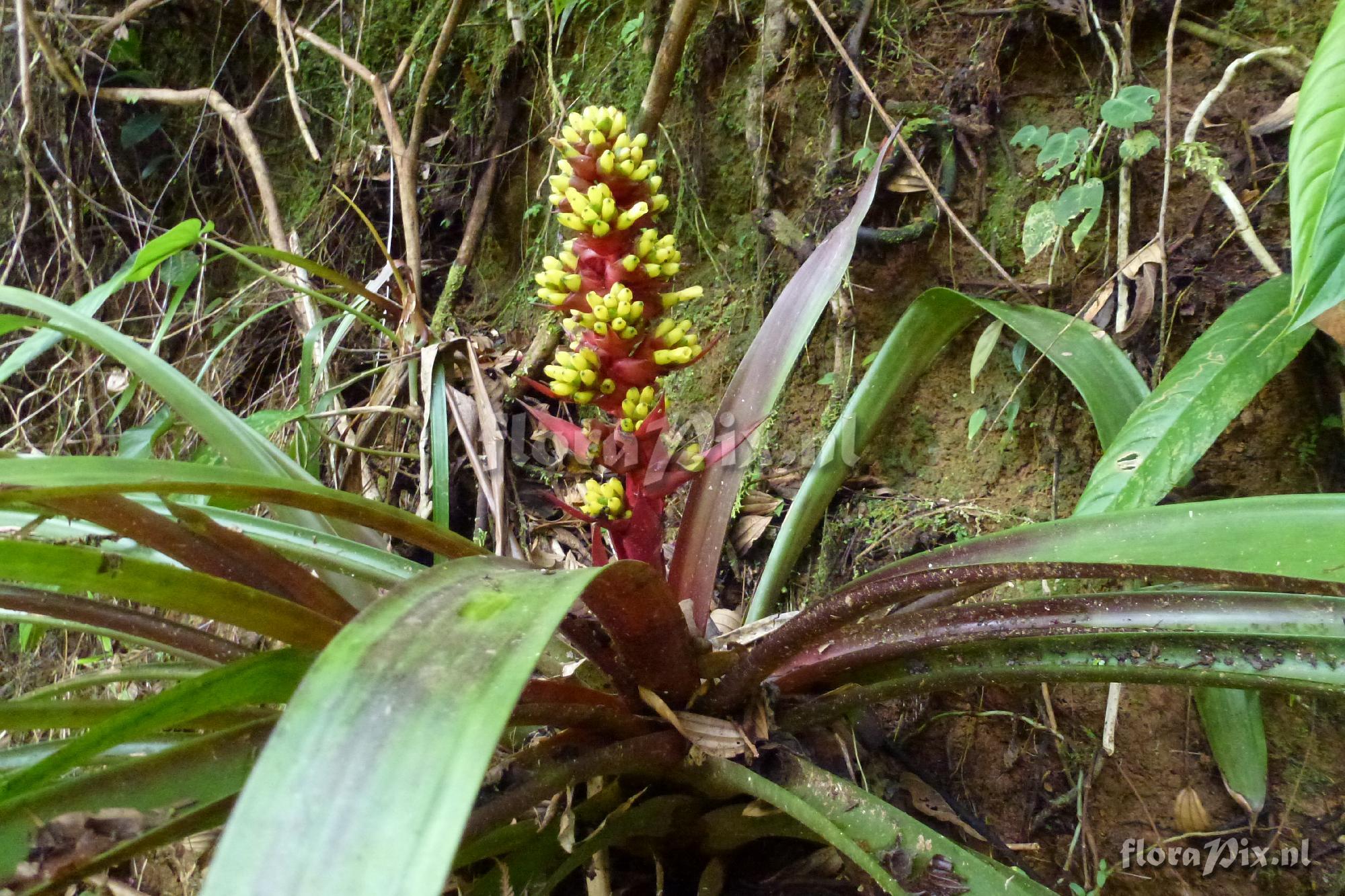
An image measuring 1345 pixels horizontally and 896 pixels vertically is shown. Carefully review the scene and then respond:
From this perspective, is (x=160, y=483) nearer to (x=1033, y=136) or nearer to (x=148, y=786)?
(x=148, y=786)

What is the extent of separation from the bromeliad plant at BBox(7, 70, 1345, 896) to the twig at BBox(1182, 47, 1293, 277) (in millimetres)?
A: 104

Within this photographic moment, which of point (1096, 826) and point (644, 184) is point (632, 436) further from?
point (1096, 826)

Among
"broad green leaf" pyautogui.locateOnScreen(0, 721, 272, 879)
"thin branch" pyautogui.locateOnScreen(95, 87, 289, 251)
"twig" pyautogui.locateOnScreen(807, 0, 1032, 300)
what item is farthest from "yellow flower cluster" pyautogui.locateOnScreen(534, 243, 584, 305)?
"thin branch" pyautogui.locateOnScreen(95, 87, 289, 251)

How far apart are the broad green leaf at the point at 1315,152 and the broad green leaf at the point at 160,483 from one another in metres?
0.74

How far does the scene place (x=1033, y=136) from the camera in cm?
115

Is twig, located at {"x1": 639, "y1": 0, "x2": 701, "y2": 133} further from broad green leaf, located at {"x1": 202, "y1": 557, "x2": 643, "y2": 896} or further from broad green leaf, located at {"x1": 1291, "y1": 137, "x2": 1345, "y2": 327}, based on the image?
broad green leaf, located at {"x1": 202, "y1": 557, "x2": 643, "y2": 896}

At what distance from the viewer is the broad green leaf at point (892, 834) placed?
2.13ft

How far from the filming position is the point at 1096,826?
0.94 meters

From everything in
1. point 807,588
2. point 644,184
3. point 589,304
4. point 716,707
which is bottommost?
point 716,707

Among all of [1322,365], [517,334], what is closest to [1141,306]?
[1322,365]

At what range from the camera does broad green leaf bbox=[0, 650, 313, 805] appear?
0.56m

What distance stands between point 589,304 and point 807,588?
0.59 meters

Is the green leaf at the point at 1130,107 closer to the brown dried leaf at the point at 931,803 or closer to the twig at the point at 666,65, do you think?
the twig at the point at 666,65

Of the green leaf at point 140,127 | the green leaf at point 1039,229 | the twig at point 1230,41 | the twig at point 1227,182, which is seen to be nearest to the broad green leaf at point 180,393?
the green leaf at point 1039,229
